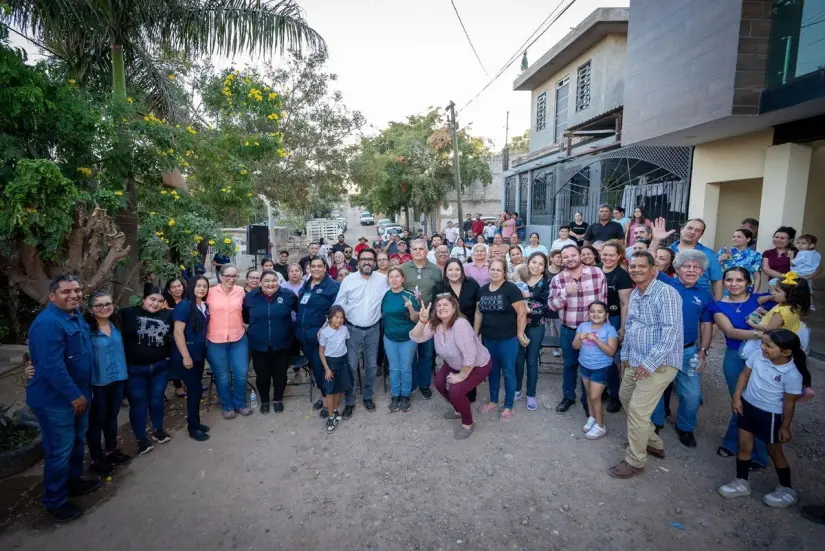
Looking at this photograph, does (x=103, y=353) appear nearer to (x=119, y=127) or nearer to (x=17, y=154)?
(x=17, y=154)

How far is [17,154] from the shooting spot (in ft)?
13.7

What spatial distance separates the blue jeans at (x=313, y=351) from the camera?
4.89 m

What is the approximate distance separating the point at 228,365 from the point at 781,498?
5.03m

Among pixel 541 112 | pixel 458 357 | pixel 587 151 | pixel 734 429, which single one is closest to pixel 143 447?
pixel 458 357

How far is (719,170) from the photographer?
8711 millimetres

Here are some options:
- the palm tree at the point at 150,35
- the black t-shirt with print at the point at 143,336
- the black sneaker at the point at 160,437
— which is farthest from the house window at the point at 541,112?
the black sneaker at the point at 160,437

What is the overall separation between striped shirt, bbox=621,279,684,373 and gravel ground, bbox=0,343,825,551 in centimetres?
101

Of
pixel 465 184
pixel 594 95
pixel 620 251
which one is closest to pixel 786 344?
pixel 620 251

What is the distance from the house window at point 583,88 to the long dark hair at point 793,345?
48.5 feet

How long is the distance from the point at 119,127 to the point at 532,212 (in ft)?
50.1

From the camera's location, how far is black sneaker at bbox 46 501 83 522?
10.6 ft

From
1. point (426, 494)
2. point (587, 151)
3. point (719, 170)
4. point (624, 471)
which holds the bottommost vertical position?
point (426, 494)

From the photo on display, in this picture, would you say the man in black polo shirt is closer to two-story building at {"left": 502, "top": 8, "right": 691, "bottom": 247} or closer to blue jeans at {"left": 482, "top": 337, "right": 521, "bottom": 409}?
two-story building at {"left": 502, "top": 8, "right": 691, "bottom": 247}

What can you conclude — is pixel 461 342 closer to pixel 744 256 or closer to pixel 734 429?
pixel 734 429
